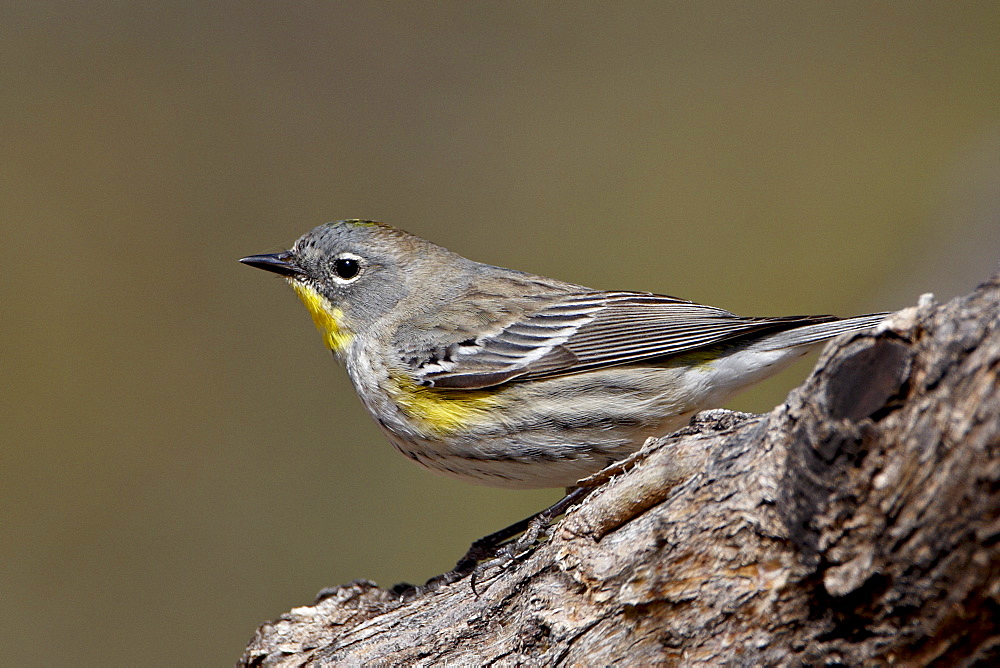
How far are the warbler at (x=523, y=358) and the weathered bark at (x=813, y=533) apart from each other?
0.92 m

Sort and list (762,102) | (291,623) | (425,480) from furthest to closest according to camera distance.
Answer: (762,102) < (425,480) < (291,623)

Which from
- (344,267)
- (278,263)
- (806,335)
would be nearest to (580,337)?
(806,335)

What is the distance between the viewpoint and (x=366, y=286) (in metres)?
4.93

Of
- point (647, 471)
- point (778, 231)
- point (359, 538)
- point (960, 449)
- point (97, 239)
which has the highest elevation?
point (97, 239)

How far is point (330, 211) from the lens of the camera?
9398mm

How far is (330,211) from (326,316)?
471cm

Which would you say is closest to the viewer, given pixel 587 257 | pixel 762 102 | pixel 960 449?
pixel 960 449

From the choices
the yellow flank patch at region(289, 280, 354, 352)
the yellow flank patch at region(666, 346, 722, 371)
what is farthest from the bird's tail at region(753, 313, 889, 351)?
the yellow flank patch at region(289, 280, 354, 352)

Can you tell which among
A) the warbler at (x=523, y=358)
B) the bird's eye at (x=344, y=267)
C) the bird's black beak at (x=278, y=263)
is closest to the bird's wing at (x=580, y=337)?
the warbler at (x=523, y=358)

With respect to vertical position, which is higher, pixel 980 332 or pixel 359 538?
pixel 359 538

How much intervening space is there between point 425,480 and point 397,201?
3471mm

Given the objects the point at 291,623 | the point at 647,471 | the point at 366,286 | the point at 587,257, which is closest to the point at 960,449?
the point at 647,471

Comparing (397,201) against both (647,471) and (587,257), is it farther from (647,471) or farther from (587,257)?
(647,471)

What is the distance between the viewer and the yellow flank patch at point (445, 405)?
3.96m
